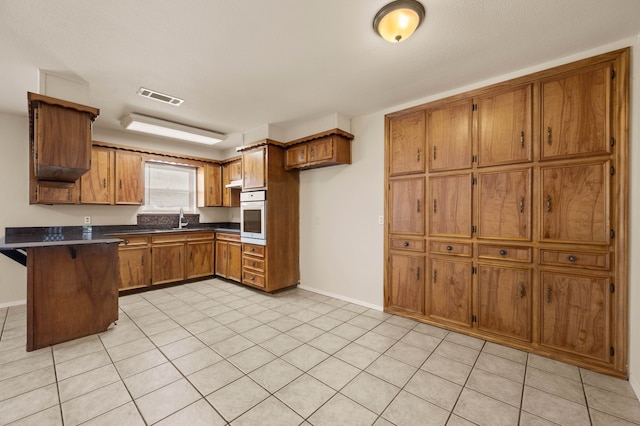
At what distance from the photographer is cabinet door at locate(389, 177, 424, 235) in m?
3.28

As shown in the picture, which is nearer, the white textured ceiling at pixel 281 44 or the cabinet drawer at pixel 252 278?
the white textured ceiling at pixel 281 44

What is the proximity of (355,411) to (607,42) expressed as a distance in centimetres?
347

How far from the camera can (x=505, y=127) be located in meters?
2.71

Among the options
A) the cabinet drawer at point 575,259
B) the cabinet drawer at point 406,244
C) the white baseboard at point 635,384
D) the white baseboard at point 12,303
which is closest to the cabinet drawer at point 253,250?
the cabinet drawer at point 406,244

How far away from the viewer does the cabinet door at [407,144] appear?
3271 mm

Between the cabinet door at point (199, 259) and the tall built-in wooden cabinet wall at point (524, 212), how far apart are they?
358 cm

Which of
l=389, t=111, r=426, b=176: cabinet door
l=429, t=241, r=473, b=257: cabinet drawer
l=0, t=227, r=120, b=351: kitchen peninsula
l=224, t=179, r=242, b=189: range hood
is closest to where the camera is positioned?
l=0, t=227, r=120, b=351: kitchen peninsula

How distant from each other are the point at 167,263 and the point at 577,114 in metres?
5.67

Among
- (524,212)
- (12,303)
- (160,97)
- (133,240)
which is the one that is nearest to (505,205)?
(524,212)

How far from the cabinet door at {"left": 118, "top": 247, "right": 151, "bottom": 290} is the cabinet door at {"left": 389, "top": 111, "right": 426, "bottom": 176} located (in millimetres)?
4100

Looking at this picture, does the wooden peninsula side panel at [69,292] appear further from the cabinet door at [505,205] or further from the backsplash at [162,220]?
the cabinet door at [505,205]

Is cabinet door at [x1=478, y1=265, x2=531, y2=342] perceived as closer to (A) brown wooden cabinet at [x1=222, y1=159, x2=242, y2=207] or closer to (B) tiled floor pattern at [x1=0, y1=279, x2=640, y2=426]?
(B) tiled floor pattern at [x1=0, y1=279, x2=640, y2=426]

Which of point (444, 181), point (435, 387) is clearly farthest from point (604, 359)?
point (444, 181)

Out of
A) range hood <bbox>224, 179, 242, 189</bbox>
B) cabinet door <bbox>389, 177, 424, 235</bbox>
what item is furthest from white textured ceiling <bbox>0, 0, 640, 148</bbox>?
range hood <bbox>224, 179, 242, 189</bbox>
